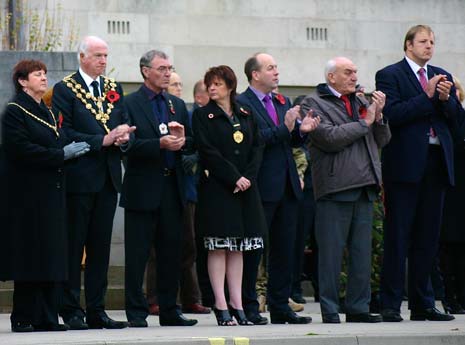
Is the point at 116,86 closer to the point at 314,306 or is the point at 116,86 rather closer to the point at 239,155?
the point at 239,155

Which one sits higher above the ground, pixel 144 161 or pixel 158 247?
pixel 144 161

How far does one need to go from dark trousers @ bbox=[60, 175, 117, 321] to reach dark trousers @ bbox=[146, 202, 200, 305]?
7.85 ft

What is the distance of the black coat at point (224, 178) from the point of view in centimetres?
1284

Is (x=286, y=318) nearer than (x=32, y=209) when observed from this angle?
No

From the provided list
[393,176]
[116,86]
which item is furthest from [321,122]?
[116,86]

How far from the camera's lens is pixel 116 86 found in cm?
1299

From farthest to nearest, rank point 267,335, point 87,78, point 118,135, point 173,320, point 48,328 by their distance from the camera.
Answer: point 173,320, point 87,78, point 118,135, point 48,328, point 267,335

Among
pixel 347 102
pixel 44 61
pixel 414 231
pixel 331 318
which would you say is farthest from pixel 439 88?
pixel 44 61

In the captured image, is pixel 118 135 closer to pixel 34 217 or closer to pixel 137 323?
pixel 34 217

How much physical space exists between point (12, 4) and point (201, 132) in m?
5.79

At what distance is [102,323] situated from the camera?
41.4 ft

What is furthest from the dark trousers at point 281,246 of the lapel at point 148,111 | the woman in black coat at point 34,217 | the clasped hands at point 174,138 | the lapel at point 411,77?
the woman in black coat at point 34,217

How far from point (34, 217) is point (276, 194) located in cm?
218

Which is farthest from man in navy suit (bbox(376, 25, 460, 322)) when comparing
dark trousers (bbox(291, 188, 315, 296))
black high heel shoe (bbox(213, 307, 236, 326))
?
dark trousers (bbox(291, 188, 315, 296))
